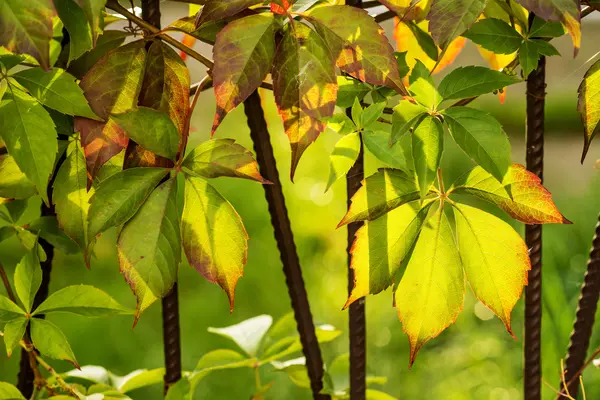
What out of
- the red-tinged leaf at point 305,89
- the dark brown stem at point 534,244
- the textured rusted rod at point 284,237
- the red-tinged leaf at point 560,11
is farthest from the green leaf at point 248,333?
the red-tinged leaf at point 560,11

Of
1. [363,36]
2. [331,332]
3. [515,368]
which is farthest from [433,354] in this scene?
[363,36]

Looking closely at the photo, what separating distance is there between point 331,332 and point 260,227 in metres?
1.80

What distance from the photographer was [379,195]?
629 millimetres

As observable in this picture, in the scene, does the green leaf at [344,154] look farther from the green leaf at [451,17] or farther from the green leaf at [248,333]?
the green leaf at [248,333]

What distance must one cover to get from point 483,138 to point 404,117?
7cm

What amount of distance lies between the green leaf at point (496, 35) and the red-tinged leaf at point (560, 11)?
13cm

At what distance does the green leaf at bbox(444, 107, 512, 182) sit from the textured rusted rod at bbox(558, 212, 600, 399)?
1.04 feet

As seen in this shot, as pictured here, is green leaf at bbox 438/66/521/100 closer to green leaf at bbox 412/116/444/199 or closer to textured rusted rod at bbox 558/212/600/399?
green leaf at bbox 412/116/444/199

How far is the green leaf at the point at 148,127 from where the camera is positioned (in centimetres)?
61

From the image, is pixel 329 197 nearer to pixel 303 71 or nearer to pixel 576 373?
pixel 576 373

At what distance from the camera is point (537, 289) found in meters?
0.84

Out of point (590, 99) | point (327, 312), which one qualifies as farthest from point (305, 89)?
point (327, 312)

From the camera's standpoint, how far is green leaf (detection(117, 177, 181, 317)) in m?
0.62

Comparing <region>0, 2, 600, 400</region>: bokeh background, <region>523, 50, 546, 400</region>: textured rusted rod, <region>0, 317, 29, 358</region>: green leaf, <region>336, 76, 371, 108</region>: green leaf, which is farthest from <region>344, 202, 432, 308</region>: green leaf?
<region>0, 2, 600, 400</region>: bokeh background
